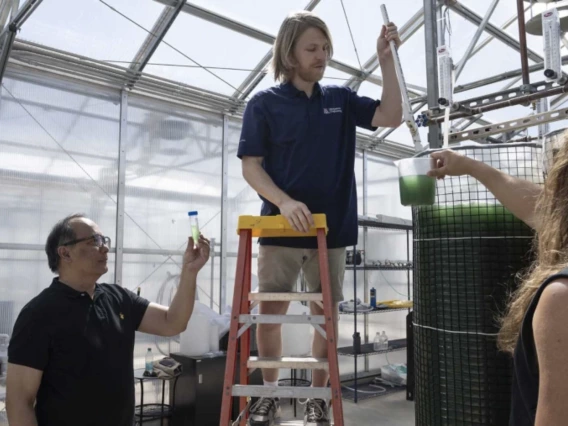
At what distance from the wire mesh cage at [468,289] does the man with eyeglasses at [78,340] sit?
90 centimetres

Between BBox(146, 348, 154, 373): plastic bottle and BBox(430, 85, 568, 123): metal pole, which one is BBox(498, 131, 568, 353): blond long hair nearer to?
BBox(430, 85, 568, 123): metal pole

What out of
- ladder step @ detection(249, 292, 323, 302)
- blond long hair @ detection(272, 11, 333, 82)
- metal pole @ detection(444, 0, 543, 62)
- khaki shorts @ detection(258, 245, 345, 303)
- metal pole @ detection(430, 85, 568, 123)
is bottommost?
ladder step @ detection(249, 292, 323, 302)

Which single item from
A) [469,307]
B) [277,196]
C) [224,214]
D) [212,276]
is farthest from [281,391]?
[224,214]

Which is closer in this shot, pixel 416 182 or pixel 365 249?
pixel 416 182

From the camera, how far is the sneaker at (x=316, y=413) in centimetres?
166

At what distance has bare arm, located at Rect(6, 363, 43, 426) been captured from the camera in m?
1.65

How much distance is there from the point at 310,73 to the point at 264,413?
1208mm

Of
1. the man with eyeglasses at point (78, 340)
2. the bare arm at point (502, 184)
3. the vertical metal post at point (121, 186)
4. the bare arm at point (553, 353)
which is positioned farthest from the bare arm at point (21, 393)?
the vertical metal post at point (121, 186)

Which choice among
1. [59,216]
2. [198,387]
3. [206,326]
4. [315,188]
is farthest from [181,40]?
[315,188]

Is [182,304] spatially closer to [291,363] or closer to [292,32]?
[291,363]

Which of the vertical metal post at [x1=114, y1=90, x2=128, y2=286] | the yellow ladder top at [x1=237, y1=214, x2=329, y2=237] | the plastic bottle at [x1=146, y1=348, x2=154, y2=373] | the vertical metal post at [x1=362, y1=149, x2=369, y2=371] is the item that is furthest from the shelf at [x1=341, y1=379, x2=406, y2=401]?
the yellow ladder top at [x1=237, y1=214, x2=329, y2=237]

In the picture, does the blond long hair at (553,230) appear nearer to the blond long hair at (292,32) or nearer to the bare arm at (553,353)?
the bare arm at (553,353)

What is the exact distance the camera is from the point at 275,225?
1.65m

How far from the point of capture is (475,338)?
1767 millimetres
